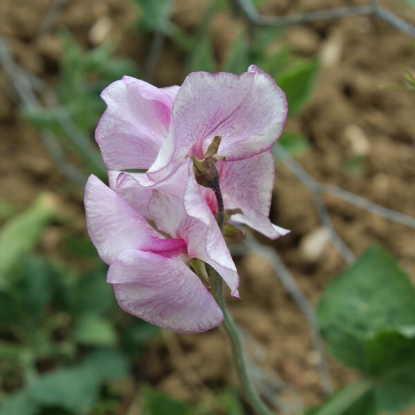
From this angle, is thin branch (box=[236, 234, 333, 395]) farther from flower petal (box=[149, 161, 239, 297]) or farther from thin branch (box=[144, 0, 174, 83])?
flower petal (box=[149, 161, 239, 297])

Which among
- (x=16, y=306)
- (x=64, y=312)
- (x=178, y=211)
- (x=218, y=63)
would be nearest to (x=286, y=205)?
(x=218, y=63)

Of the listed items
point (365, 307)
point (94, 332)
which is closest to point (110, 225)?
point (365, 307)

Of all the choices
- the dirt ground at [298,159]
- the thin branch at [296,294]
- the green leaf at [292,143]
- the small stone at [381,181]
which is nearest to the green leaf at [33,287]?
the dirt ground at [298,159]

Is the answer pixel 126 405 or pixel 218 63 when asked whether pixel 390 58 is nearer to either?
pixel 218 63

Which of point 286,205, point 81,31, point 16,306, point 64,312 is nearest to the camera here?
point 16,306

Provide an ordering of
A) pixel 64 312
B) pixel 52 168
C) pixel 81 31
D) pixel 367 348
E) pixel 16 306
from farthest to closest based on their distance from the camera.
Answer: pixel 81 31
pixel 52 168
pixel 64 312
pixel 16 306
pixel 367 348

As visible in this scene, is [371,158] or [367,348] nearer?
[367,348]

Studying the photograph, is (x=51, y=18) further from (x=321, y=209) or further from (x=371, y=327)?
(x=371, y=327)
